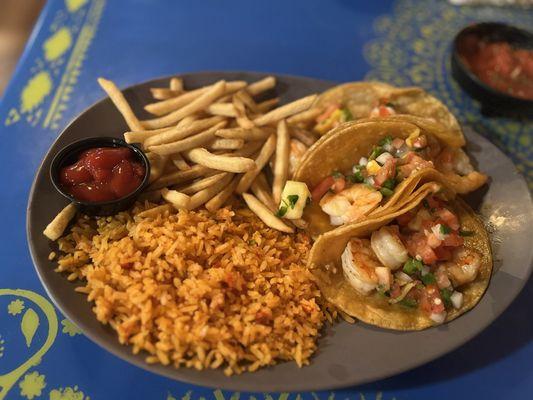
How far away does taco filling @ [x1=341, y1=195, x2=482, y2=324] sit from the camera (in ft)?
7.52

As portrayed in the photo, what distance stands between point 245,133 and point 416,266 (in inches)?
45.8

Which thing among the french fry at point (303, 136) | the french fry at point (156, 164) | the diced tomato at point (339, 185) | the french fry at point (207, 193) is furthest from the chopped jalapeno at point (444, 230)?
the french fry at point (156, 164)

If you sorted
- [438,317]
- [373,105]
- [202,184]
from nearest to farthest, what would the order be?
[438,317] < [202,184] < [373,105]

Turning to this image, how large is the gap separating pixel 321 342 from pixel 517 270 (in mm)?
1051

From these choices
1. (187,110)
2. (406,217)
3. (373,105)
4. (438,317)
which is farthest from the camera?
(373,105)

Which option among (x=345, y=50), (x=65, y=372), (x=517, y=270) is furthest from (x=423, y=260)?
(x=345, y=50)

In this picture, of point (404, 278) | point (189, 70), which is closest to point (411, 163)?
point (404, 278)

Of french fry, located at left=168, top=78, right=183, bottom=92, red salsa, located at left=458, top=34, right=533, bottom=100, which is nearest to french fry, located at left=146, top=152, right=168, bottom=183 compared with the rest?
french fry, located at left=168, top=78, right=183, bottom=92

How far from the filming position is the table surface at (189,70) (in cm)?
220

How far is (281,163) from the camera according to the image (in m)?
2.71

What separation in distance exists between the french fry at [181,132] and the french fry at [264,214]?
46 cm

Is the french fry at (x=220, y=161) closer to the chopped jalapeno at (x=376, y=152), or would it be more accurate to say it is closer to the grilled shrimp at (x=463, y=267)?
the chopped jalapeno at (x=376, y=152)

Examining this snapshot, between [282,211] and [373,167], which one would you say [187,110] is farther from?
[373,167]

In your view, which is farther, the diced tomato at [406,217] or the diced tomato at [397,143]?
the diced tomato at [397,143]
